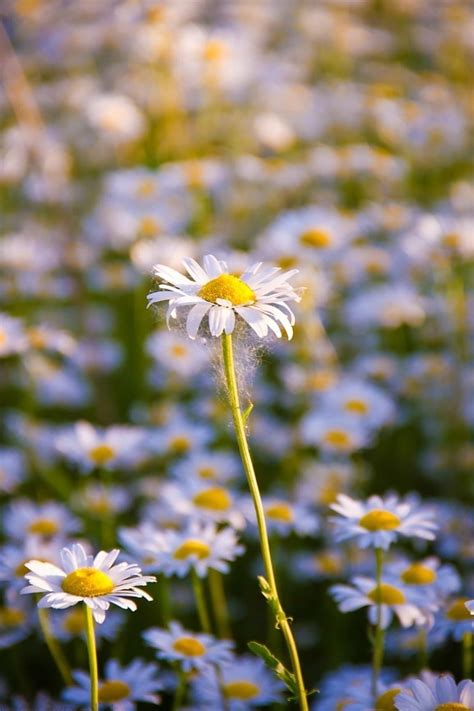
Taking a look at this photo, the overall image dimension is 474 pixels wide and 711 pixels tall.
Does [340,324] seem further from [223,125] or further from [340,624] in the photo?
[223,125]

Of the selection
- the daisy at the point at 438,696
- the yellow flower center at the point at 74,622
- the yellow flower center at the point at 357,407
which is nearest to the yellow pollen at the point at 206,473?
the yellow flower center at the point at 357,407

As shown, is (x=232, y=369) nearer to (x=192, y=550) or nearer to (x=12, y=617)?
(x=192, y=550)

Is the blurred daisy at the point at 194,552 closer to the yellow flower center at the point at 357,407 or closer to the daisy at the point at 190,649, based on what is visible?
the daisy at the point at 190,649

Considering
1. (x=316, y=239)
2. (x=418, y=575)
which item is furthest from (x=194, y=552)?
(x=316, y=239)

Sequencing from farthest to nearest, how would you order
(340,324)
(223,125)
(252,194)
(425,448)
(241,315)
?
1. (223,125)
2. (252,194)
3. (340,324)
4. (425,448)
5. (241,315)

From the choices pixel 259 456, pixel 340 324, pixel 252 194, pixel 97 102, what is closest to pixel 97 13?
pixel 97 102
